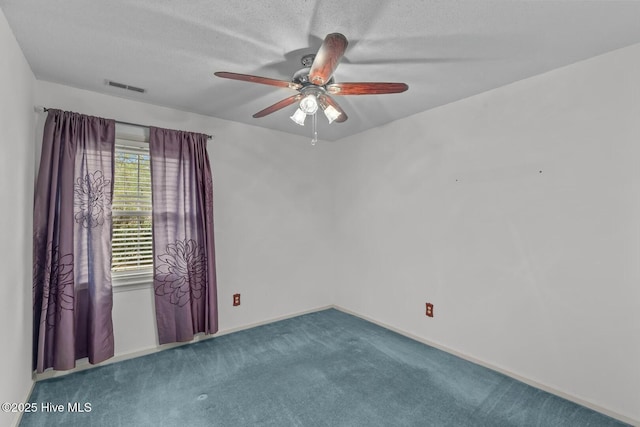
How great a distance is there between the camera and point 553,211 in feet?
7.20

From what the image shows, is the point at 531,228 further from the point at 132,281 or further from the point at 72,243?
the point at 72,243

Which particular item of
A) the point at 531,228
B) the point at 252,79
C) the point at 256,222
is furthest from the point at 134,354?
the point at 531,228

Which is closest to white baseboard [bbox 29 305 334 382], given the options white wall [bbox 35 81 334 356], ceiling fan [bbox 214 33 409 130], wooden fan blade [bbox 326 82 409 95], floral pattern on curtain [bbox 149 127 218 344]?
white wall [bbox 35 81 334 356]

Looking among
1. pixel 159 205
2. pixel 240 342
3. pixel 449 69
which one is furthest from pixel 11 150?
pixel 449 69

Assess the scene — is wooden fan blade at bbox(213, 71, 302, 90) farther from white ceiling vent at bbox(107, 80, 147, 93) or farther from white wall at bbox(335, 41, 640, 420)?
white wall at bbox(335, 41, 640, 420)

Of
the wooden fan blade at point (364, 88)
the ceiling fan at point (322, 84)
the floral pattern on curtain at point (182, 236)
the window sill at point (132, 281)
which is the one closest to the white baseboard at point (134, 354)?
the floral pattern on curtain at point (182, 236)

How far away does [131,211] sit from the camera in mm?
2738

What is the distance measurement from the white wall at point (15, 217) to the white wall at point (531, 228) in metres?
3.07

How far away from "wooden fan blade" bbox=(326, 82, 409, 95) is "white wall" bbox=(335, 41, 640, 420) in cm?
129

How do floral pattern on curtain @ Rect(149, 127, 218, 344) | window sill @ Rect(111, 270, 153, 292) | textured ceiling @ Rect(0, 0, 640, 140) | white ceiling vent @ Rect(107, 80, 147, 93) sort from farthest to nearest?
floral pattern on curtain @ Rect(149, 127, 218, 344) → window sill @ Rect(111, 270, 153, 292) → white ceiling vent @ Rect(107, 80, 147, 93) → textured ceiling @ Rect(0, 0, 640, 140)

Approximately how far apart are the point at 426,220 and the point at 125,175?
290 centimetres

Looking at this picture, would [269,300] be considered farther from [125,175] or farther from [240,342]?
[125,175]

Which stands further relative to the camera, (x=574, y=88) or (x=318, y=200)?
(x=318, y=200)

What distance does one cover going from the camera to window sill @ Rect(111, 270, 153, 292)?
8.65ft
